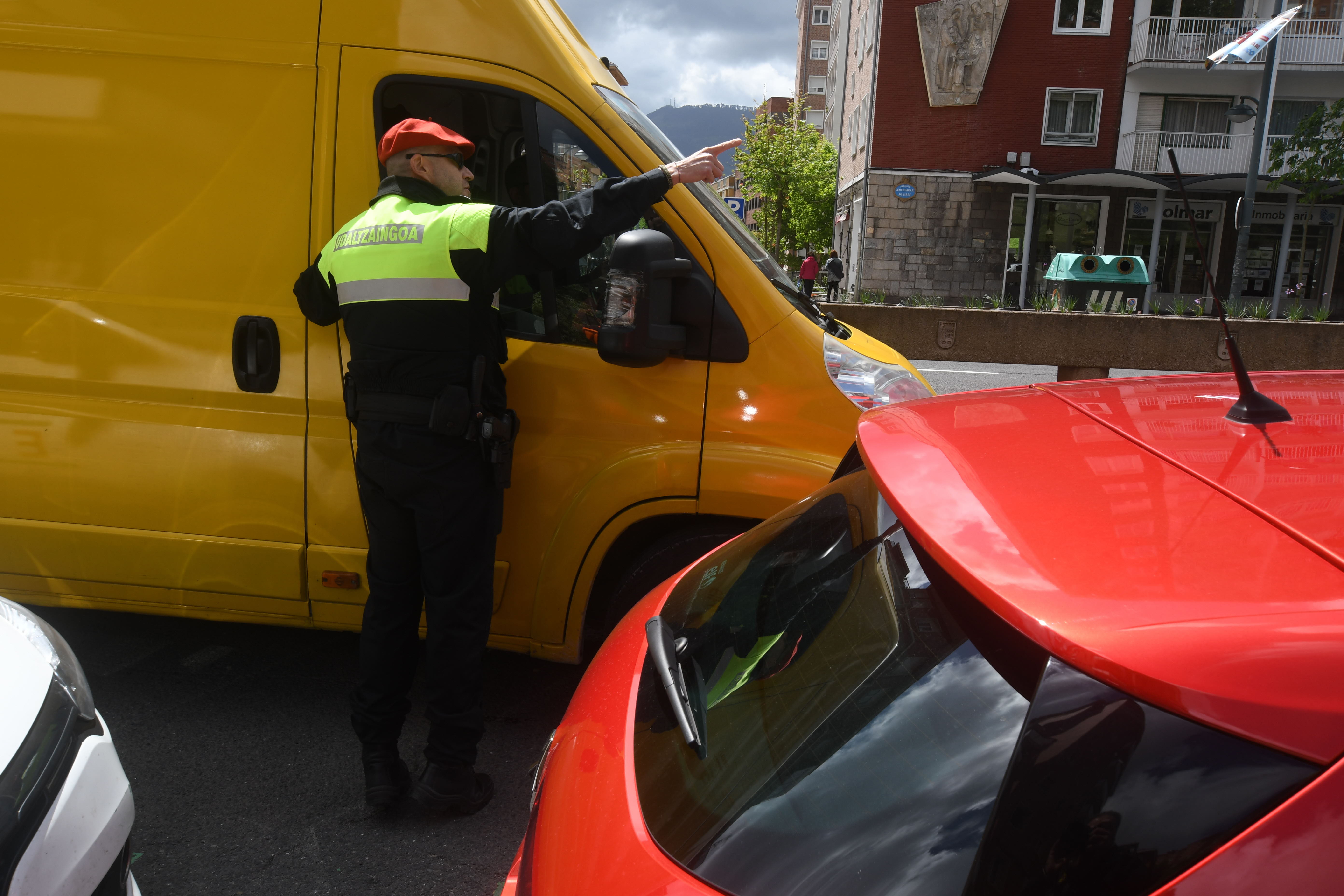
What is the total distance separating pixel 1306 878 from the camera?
0.79 m

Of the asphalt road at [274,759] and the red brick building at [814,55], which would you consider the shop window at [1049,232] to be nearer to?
the asphalt road at [274,759]

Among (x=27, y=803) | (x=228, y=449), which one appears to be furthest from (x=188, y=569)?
(x=27, y=803)

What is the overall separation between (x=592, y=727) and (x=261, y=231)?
224 cm

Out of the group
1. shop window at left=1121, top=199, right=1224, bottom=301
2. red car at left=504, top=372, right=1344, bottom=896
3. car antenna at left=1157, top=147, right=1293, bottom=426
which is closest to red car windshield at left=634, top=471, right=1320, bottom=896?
red car at left=504, top=372, right=1344, bottom=896

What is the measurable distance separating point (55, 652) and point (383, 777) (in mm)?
985

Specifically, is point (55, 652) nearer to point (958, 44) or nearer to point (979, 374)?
point (979, 374)

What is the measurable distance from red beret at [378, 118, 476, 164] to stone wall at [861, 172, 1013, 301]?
28.1 meters

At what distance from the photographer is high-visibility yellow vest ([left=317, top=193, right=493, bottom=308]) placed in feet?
8.29

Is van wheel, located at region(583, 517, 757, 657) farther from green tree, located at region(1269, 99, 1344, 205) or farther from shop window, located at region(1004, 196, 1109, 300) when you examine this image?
shop window, located at region(1004, 196, 1109, 300)

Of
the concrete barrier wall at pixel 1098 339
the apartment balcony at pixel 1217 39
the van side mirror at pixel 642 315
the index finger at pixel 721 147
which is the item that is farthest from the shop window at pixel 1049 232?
the van side mirror at pixel 642 315

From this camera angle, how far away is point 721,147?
9.56 ft

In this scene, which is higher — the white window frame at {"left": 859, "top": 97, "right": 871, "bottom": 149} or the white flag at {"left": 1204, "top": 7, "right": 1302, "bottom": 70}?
the white window frame at {"left": 859, "top": 97, "right": 871, "bottom": 149}

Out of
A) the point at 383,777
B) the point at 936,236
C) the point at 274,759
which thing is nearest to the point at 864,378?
the point at 383,777

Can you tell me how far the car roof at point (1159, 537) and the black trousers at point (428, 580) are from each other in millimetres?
1392
